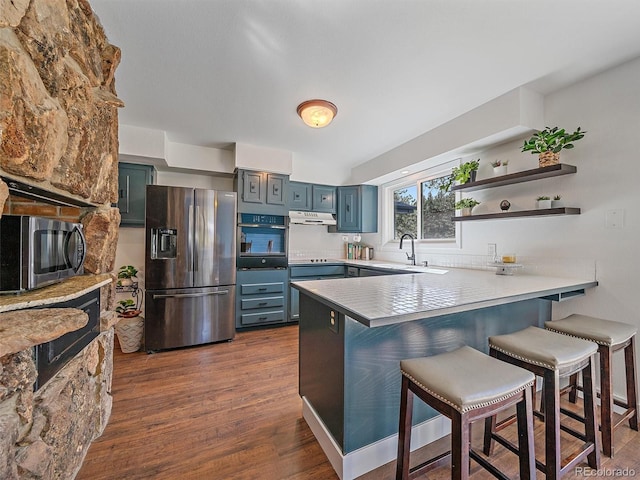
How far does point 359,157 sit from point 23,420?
13.2 feet

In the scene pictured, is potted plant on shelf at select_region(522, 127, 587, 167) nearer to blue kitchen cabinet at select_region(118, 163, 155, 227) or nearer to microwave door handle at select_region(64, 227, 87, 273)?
microwave door handle at select_region(64, 227, 87, 273)

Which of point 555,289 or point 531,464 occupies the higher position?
point 555,289

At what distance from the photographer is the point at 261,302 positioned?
3.55 meters

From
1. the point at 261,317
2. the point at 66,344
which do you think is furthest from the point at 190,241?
the point at 66,344

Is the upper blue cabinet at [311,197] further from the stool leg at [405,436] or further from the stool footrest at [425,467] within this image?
the stool footrest at [425,467]

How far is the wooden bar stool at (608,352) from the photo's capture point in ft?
4.92

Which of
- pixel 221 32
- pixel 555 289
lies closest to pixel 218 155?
pixel 221 32

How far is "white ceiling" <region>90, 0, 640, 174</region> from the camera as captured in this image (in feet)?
4.96

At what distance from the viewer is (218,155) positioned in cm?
375

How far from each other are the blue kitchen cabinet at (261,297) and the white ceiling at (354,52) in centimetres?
190

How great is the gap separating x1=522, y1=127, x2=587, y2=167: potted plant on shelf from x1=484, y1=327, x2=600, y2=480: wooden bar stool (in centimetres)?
140

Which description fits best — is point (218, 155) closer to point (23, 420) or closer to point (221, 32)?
point (221, 32)

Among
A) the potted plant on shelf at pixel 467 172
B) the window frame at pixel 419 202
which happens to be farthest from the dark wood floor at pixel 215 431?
the potted plant on shelf at pixel 467 172

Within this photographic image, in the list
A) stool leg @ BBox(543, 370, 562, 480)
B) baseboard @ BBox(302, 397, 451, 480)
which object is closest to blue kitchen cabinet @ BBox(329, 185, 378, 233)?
baseboard @ BBox(302, 397, 451, 480)
